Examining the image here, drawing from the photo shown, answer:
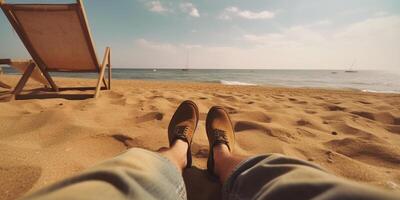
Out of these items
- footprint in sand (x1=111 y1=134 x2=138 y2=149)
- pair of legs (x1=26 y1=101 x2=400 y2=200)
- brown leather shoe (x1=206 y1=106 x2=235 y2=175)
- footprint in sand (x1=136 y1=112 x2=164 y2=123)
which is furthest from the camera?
footprint in sand (x1=136 y1=112 x2=164 y2=123)

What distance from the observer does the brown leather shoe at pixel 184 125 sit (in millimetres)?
1381

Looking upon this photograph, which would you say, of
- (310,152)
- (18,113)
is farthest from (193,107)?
(18,113)

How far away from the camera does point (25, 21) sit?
2.57m

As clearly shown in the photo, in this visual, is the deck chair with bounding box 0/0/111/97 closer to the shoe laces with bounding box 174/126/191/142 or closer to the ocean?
the shoe laces with bounding box 174/126/191/142

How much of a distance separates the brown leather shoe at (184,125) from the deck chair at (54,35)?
1431mm

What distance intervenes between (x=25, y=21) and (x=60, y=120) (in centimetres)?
165

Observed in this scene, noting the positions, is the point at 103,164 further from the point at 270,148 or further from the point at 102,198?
the point at 270,148

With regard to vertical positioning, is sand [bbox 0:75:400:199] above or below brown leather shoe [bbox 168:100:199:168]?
below

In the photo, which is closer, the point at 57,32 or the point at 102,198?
the point at 102,198

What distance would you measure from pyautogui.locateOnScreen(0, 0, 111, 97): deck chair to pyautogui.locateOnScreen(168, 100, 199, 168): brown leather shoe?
1.43 metres

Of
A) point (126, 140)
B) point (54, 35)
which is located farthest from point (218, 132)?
point (54, 35)

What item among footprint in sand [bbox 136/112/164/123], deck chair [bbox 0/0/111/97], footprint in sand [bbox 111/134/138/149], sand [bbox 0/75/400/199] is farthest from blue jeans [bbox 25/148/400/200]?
deck chair [bbox 0/0/111/97]

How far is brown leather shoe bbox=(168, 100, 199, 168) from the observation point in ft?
4.53

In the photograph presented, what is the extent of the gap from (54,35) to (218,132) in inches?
94.4
